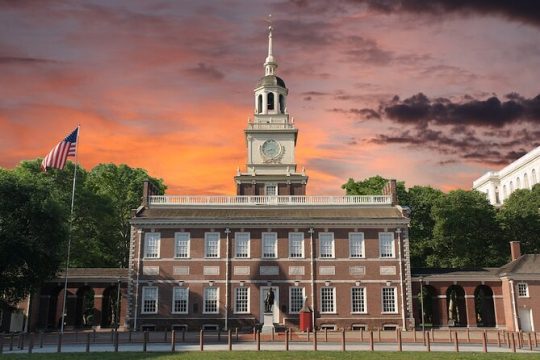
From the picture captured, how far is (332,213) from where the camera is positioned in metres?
46.8

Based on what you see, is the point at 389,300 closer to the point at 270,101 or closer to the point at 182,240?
the point at 182,240

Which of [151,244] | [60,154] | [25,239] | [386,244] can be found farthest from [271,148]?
[25,239]

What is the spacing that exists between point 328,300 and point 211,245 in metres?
10.2

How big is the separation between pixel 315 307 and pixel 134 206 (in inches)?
1149

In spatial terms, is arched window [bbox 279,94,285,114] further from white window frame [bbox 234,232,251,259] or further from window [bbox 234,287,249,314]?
window [bbox 234,287,249,314]

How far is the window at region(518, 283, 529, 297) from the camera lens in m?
43.9

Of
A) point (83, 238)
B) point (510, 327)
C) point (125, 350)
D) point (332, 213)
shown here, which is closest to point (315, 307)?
point (332, 213)

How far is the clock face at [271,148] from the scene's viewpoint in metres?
57.6

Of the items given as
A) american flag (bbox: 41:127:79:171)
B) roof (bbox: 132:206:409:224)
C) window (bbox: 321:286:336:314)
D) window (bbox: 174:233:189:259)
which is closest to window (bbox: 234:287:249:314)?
window (bbox: 174:233:189:259)

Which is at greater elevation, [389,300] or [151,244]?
[151,244]

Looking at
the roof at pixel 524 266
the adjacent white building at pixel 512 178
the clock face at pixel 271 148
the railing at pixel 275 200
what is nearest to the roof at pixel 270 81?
the clock face at pixel 271 148

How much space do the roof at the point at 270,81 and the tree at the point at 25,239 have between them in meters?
27.3

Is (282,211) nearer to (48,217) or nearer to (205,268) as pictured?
(205,268)

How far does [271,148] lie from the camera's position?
57.9 m
